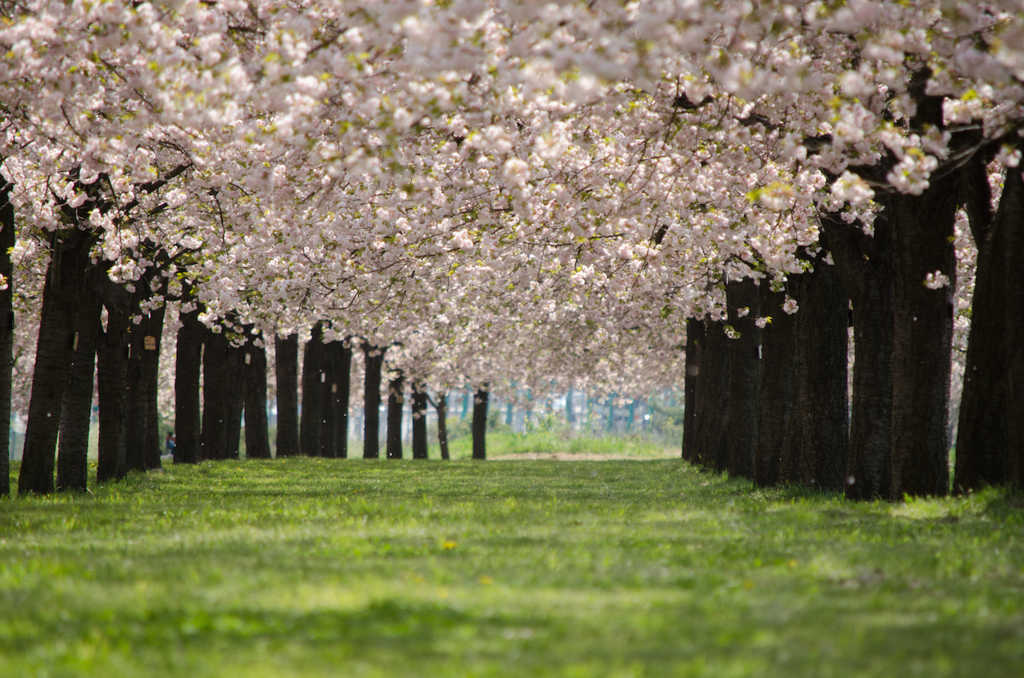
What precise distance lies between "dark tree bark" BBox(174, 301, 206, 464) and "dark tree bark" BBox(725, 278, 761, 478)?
12818 millimetres

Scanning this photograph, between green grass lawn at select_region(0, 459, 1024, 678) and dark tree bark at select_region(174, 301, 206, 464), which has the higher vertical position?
dark tree bark at select_region(174, 301, 206, 464)

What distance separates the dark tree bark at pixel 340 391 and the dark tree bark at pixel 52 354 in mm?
20011

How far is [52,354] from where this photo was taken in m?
14.8

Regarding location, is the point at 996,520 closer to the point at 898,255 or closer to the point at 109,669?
the point at 898,255

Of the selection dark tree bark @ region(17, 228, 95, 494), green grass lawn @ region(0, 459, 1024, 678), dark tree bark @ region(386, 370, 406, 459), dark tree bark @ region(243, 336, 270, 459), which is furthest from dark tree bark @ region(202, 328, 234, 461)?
green grass lawn @ region(0, 459, 1024, 678)

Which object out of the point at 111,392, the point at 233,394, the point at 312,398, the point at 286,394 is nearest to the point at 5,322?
the point at 111,392

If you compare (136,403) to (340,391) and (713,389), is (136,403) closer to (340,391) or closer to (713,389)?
(713,389)

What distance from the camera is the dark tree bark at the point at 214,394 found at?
26250mm

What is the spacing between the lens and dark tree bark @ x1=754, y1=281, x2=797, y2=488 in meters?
17.0

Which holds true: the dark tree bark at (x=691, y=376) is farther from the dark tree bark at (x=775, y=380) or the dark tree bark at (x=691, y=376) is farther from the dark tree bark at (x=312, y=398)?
the dark tree bark at (x=312, y=398)

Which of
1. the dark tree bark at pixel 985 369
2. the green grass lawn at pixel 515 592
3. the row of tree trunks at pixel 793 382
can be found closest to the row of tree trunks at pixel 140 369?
the green grass lawn at pixel 515 592

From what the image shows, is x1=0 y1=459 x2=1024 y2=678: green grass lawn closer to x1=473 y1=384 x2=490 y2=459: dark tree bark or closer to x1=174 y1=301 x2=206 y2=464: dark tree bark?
x1=174 y1=301 x2=206 y2=464: dark tree bark

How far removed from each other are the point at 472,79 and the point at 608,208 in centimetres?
410

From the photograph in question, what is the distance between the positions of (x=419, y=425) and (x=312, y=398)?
10818mm
